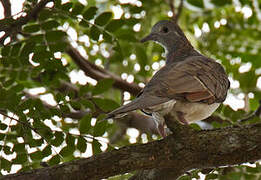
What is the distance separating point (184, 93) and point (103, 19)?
3.19ft

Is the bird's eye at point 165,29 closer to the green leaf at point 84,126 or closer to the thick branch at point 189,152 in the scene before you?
the green leaf at point 84,126

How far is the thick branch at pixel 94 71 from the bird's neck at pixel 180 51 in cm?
62

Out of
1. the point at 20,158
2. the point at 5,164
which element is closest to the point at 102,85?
the point at 20,158

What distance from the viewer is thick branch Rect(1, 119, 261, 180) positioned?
3.25 meters

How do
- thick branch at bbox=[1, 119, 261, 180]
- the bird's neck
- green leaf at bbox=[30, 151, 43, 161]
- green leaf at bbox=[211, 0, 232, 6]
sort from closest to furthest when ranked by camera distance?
thick branch at bbox=[1, 119, 261, 180] → green leaf at bbox=[30, 151, 43, 161] → green leaf at bbox=[211, 0, 232, 6] → the bird's neck

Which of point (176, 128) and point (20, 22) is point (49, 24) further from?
point (176, 128)

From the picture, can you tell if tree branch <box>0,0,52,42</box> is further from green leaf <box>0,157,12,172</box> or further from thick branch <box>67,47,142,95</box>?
thick branch <box>67,47,142,95</box>

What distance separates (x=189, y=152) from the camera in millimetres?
3330

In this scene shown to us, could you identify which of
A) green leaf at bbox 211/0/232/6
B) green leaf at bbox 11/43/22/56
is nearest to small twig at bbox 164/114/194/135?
green leaf at bbox 11/43/22/56

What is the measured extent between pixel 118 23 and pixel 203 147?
1511mm

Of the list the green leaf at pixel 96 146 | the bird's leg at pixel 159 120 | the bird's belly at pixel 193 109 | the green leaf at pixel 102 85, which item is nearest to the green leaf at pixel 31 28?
the green leaf at pixel 102 85

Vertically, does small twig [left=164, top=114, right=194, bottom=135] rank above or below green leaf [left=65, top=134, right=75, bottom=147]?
below

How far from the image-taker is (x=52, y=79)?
4.40 m

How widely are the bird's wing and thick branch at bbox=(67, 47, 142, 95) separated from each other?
137cm
